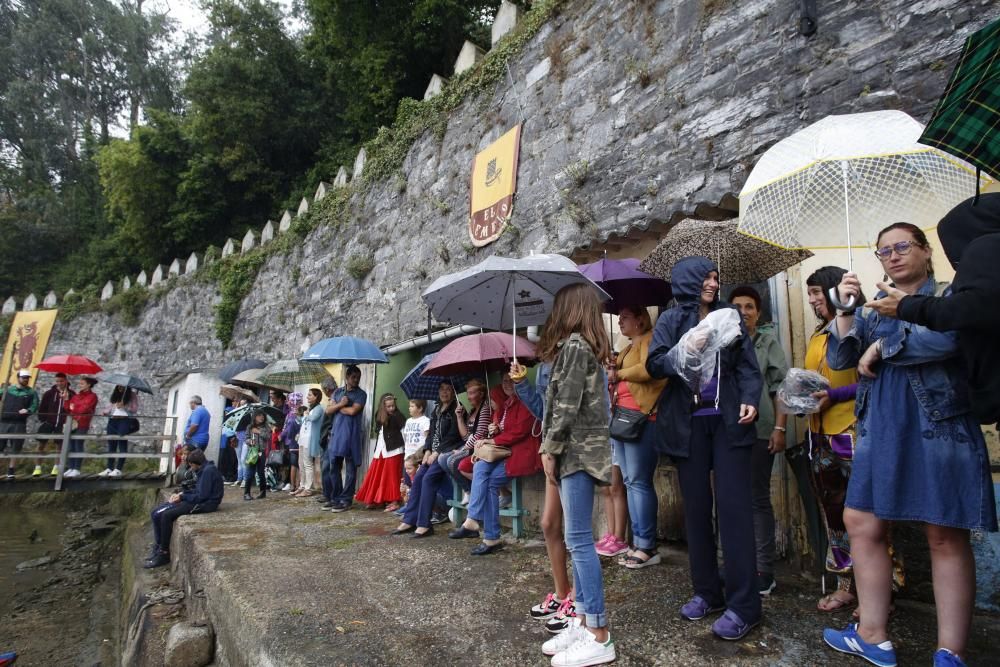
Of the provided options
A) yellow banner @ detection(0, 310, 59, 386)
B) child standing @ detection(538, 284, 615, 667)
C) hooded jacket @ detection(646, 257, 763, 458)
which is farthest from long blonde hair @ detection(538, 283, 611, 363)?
yellow banner @ detection(0, 310, 59, 386)

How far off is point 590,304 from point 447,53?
1167 cm

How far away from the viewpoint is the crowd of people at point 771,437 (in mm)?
2016

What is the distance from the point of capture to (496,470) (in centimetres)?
475

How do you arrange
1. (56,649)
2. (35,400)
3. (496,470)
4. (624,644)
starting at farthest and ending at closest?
(35,400), (56,649), (496,470), (624,644)

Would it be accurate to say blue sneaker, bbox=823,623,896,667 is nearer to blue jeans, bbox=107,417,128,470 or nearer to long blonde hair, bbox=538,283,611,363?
long blonde hair, bbox=538,283,611,363

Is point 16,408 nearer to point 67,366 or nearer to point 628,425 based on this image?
point 67,366

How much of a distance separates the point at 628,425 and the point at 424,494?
7.96ft

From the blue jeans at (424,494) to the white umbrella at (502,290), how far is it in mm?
1633

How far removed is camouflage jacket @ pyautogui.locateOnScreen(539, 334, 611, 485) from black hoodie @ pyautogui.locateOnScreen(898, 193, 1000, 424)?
3.95 feet

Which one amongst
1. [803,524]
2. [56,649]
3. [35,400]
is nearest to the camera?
[803,524]

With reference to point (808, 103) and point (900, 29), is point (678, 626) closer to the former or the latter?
point (808, 103)

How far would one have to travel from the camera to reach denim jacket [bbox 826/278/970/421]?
2.06 metres

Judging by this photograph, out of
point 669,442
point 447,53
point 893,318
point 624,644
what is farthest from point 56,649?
point 447,53

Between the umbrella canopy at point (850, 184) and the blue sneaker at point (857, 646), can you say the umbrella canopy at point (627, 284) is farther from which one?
the blue sneaker at point (857, 646)
